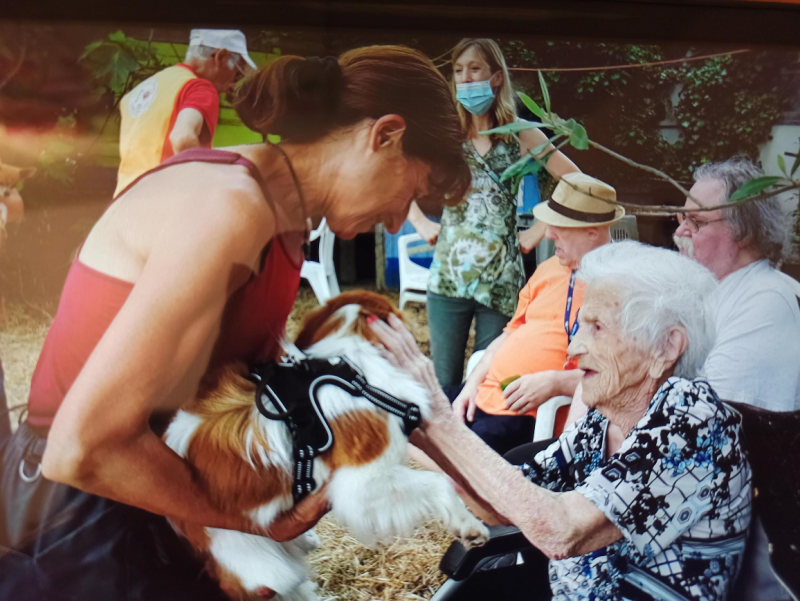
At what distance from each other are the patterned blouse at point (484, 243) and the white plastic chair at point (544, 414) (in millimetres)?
116

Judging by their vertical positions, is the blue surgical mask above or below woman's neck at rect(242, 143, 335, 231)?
above

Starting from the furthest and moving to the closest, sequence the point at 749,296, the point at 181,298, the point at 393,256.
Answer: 1. the point at 749,296
2. the point at 393,256
3. the point at 181,298

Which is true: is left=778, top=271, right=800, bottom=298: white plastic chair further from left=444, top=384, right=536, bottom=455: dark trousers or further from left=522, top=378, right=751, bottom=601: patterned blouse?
left=444, top=384, right=536, bottom=455: dark trousers

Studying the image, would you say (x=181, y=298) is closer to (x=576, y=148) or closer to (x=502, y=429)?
(x=502, y=429)

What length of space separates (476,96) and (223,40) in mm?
486

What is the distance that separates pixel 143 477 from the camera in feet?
3.35

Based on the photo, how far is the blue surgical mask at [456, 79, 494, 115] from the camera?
1090mm

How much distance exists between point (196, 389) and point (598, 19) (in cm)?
106

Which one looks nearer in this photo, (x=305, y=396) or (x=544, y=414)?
(x=305, y=396)

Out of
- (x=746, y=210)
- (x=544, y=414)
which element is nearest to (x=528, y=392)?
(x=544, y=414)

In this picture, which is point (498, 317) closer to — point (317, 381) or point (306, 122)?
point (317, 381)

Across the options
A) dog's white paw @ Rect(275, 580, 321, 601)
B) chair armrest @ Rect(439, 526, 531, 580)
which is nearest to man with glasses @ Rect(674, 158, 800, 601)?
chair armrest @ Rect(439, 526, 531, 580)

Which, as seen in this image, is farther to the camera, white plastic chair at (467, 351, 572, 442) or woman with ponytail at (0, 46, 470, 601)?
white plastic chair at (467, 351, 572, 442)

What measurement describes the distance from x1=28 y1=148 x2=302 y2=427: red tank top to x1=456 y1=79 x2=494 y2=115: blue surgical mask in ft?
1.37
